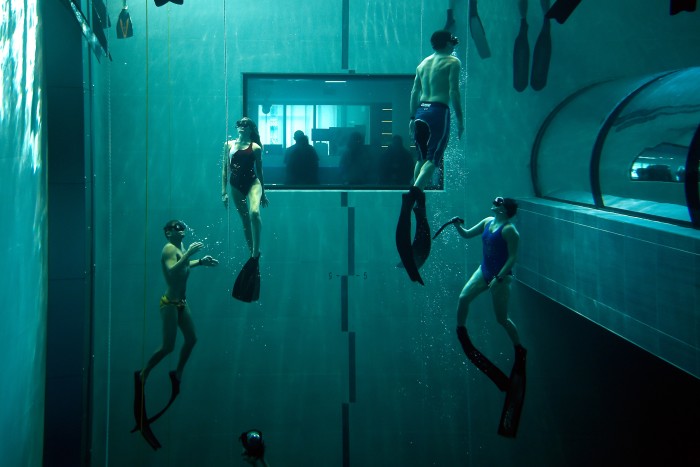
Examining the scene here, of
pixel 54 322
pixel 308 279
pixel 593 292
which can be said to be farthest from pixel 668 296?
pixel 54 322

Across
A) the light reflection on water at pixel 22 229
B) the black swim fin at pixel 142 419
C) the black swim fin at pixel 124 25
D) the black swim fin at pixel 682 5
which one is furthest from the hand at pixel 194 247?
the black swim fin at pixel 682 5

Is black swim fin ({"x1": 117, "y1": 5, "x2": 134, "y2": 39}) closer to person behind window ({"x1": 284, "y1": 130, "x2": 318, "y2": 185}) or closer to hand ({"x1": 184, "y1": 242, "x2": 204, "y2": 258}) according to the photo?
person behind window ({"x1": 284, "y1": 130, "x2": 318, "y2": 185})

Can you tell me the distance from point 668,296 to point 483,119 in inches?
134

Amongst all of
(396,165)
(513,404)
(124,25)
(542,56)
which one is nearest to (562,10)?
(542,56)

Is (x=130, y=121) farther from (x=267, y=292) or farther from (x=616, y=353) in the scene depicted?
(x=616, y=353)

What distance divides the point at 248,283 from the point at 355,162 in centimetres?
171

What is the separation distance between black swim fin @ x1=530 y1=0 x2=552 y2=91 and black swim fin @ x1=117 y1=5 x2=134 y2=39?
3.81 metres

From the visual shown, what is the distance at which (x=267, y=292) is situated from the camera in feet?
23.8

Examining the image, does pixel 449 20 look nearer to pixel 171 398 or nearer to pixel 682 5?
pixel 682 5

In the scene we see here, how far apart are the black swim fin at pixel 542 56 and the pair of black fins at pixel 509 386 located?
8.62 feet

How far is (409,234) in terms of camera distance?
5062 millimetres

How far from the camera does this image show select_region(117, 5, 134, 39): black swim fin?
6906 millimetres

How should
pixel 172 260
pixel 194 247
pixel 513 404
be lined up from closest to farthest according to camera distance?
1. pixel 194 247
2. pixel 172 260
3. pixel 513 404

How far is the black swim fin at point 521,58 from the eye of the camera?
7.12 meters
